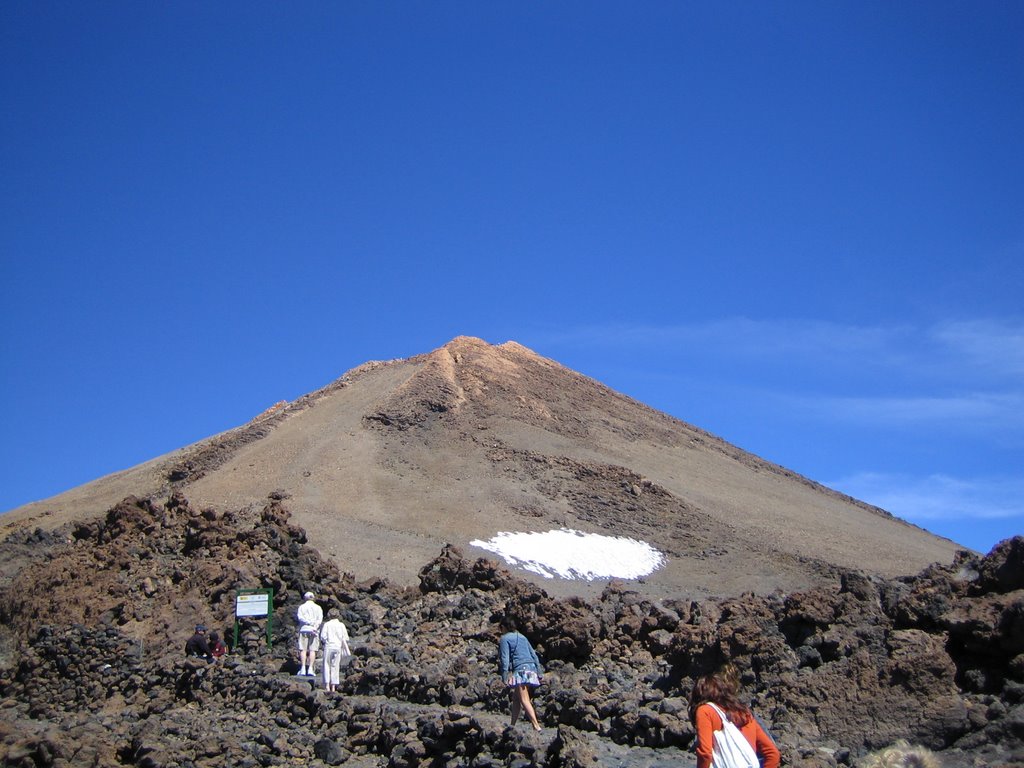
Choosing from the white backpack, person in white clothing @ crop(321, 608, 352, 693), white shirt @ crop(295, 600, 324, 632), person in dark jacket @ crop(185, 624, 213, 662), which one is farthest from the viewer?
person in dark jacket @ crop(185, 624, 213, 662)

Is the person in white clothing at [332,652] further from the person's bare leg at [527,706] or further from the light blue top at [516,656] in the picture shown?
the person's bare leg at [527,706]

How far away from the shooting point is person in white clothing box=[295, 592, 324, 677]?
55.0 feet

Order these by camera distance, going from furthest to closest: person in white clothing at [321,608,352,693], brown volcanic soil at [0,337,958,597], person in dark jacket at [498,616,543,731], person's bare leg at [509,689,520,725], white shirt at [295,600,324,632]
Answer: brown volcanic soil at [0,337,958,597], white shirt at [295,600,324,632], person in white clothing at [321,608,352,693], person in dark jacket at [498,616,543,731], person's bare leg at [509,689,520,725]

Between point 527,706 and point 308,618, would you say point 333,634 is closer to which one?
point 308,618

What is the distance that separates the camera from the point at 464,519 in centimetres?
3928

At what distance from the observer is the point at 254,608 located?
1878cm

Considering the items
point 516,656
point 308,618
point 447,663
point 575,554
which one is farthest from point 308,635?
point 575,554

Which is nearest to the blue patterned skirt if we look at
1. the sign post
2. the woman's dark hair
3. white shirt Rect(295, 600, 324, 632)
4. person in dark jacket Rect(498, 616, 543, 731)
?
person in dark jacket Rect(498, 616, 543, 731)

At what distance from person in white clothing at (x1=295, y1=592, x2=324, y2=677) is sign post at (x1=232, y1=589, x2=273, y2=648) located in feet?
5.95

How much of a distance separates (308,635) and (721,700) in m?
11.7

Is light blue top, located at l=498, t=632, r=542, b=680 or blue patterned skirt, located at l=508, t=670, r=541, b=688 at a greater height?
light blue top, located at l=498, t=632, r=542, b=680

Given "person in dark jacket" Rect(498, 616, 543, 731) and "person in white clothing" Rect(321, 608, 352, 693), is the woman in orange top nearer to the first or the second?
"person in dark jacket" Rect(498, 616, 543, 731)

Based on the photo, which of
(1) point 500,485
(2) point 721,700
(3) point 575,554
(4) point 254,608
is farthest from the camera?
(1) point 500,485

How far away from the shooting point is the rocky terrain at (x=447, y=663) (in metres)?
9.95
